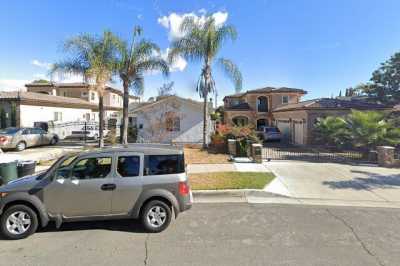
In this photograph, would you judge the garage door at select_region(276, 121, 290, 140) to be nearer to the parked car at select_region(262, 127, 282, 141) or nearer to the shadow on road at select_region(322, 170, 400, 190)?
the parked car at select_region(262, 127, 282, 141)

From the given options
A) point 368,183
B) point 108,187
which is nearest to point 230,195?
point 108,187

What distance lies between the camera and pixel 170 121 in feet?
58.6

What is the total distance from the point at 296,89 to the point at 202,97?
19.3m

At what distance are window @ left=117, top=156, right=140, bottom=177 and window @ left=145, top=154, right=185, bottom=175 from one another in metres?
0.20

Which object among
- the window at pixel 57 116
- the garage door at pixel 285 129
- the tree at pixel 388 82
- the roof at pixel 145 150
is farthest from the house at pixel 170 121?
the tree at pixel 388 82

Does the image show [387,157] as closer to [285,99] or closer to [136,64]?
[136,64]

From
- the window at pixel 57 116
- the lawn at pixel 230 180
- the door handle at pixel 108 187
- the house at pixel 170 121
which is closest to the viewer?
the door handle at pixel 108 187

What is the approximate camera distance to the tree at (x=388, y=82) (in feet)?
86.1

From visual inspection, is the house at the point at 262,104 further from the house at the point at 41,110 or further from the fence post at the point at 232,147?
the fence post at the point at 232,147

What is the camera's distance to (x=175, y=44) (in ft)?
54.7

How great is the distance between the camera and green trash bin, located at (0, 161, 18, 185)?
7.36 metres

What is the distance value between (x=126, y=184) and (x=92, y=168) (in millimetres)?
801

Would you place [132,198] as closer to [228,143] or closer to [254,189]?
[254,189]

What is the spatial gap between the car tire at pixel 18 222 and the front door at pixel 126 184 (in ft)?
4.79
